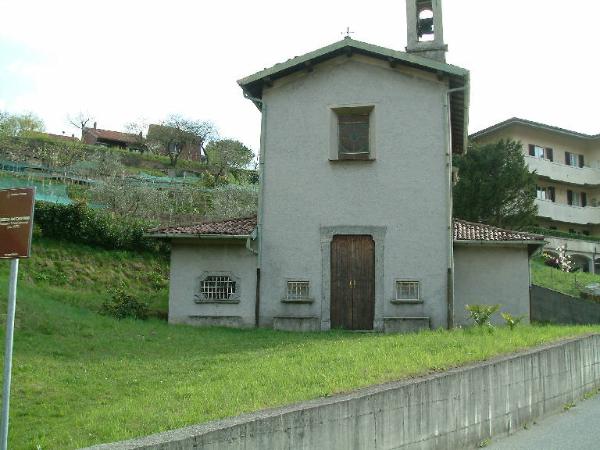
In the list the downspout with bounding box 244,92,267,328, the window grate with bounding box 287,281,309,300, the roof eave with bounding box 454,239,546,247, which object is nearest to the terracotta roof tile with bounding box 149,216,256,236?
the downspout with bounding box 244,92,267,328

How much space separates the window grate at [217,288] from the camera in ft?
57.3

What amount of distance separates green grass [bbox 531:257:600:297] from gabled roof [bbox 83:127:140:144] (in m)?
48.2

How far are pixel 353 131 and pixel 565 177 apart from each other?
3046 centimetres

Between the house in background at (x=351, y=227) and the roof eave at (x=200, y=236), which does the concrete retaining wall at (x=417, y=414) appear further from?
the roof eave at (x=200, y=236)

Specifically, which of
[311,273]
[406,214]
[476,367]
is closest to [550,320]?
[406,214]

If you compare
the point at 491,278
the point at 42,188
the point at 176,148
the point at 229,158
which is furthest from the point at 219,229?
the point at 176,148

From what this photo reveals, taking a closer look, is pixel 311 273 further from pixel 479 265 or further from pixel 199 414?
pixel 199 414

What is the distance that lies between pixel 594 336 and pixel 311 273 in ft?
24.0

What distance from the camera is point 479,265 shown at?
18156 millimetres

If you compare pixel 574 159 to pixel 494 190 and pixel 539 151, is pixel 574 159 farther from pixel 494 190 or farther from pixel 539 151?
pixel 494 190

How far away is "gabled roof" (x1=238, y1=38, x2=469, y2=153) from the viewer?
17.0m

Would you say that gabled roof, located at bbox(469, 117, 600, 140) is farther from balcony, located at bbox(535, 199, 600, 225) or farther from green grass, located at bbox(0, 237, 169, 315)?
green grass, located at bbox(0, 237, 169, 315)

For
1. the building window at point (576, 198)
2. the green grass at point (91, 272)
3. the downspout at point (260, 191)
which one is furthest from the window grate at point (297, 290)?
the building window at point (576, 198)

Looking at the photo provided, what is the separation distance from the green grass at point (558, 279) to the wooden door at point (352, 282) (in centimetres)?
1240
